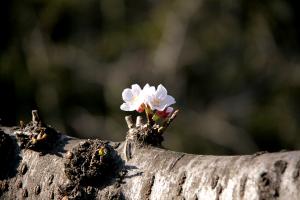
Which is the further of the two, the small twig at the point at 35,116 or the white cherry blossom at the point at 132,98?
the small twig at the point at 35,116

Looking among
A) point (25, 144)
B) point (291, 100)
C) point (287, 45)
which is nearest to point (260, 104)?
point (291, 100)

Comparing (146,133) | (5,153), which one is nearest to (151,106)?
(146,133)

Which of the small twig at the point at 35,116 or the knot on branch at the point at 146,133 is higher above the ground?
the small twig at the point at 35,116

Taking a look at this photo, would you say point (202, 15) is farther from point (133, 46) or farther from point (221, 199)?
point (221, 199)

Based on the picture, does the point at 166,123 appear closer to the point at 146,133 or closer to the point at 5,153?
the point at 146,133

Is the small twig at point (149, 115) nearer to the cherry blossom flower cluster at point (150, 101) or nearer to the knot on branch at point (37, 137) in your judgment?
the cherry blossom flower cluster at point (150, 101)

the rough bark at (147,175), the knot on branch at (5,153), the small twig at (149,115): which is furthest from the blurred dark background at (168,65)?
the small twig at (149,115)

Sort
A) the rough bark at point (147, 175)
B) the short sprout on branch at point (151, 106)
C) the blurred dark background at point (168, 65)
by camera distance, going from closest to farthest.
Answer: the rough bark at point (147, 175)
the short sprout on branch at point (151, 106)
the blurred dark background at point (168, 65)
